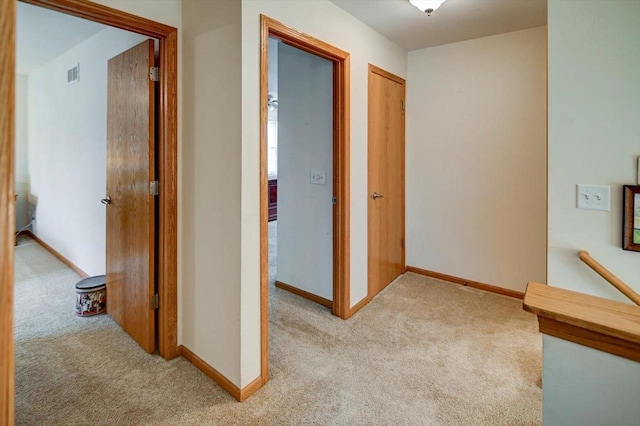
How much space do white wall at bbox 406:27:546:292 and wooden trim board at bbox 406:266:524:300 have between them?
0.05 metres

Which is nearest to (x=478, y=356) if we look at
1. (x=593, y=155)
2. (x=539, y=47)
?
(x=593, y=155)

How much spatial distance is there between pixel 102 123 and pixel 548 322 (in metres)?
3.56

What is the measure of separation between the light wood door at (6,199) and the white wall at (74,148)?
2.12 metres

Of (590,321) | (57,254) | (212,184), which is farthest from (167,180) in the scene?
(57,254)

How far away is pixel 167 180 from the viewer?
84.7 inches

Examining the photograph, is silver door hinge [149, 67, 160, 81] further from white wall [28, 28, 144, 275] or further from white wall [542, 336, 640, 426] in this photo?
white wall [542, 336, 640, 426]

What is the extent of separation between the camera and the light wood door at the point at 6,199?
2.38ft

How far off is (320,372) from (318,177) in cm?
161

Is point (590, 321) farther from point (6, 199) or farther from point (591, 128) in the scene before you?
point (6, 199)

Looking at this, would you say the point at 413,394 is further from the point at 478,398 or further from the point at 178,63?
the point at 178,63

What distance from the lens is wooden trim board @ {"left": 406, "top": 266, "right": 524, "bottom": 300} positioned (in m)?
3.30

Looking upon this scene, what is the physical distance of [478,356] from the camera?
2.29 metres

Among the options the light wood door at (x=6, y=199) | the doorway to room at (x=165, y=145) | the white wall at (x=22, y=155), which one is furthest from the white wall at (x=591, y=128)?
the white wall at (x=22, y=155)

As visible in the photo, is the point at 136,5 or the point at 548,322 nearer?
the point at 548,322
